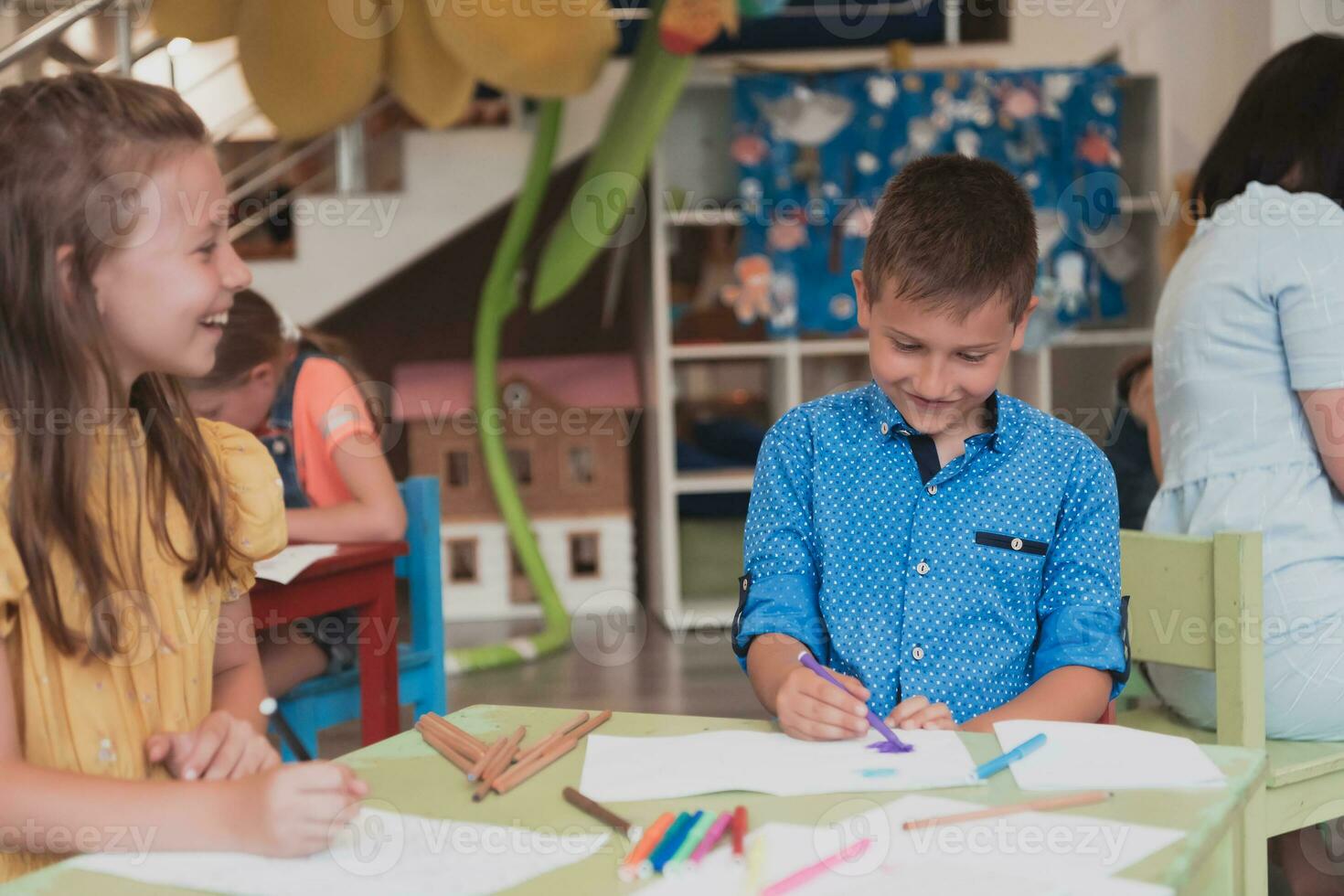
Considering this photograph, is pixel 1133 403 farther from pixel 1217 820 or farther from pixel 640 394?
pixel 640 394

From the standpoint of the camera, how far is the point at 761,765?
951mm

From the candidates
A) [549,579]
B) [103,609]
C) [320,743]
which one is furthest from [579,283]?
[103,609]

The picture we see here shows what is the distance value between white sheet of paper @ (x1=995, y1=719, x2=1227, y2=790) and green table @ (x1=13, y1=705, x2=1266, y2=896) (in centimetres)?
1

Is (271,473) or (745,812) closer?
(745,812)

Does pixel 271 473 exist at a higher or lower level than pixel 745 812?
higher

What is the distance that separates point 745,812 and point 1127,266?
368cm

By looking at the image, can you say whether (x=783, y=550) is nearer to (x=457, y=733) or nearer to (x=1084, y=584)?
(x=1084, y=584)

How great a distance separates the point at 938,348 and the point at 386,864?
676 mm

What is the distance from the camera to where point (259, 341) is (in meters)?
2.24

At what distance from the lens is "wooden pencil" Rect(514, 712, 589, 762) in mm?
974

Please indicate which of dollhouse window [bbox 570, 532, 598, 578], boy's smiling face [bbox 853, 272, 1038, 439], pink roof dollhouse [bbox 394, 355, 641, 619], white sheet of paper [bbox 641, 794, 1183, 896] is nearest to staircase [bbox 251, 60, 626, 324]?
pink roof dollhouse [bbox 394, 355, 641, 619]

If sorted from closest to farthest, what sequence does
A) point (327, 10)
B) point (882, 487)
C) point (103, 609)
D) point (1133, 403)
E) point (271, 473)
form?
point (103, 609) < point (271, 473) < point (882, 487) < point (1133, 403) < point (327, 10)

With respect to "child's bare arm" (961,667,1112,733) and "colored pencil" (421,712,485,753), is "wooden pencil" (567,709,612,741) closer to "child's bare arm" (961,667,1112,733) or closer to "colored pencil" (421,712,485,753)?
"colored pencil" (421,712,485,753)

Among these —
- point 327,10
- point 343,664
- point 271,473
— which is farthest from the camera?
point 327,10
